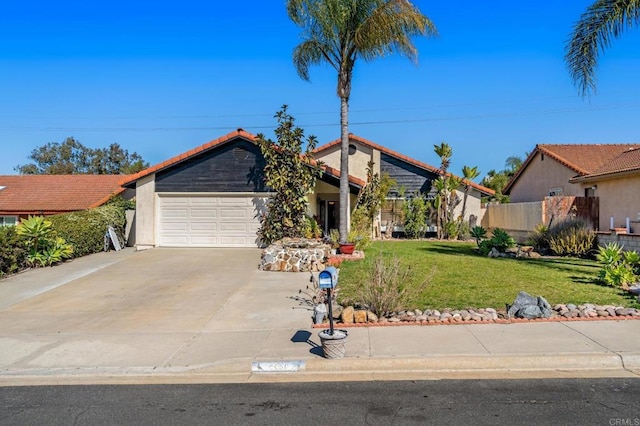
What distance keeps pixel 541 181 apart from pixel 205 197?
18.5 meters

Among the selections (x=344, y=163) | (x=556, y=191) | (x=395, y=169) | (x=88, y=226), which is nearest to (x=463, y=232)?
(x=395, y=169)

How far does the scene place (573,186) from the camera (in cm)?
2367

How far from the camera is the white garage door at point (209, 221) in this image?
768 inches

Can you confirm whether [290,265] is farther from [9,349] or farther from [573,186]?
[573,186]

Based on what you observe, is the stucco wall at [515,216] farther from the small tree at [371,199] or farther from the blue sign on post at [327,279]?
the blue sign on post at [327,279]

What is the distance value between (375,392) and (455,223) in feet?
67.2

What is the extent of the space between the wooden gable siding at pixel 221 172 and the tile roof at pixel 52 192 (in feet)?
20.8

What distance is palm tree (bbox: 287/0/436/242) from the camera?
599 inches

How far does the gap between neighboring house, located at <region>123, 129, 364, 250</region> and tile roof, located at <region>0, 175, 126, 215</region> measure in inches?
233

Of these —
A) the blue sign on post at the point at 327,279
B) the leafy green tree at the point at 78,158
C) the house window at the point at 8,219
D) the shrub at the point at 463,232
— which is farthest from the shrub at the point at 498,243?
the leafy green tree at the point at 78,158

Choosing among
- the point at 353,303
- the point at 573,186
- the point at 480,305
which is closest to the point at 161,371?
the point at 353,303

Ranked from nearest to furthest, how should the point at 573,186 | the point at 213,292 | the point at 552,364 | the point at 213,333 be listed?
the point at 552,364 < the point at 213,333 < the point at 213,292 < the point at 573,186

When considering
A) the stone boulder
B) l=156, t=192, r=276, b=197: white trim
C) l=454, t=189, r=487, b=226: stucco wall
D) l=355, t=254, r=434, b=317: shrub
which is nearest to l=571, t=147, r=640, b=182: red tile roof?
l=454, t=189, r=487, b=226: stucco wall

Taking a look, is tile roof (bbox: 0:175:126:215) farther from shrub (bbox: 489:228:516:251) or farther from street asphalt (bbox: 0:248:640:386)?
shrub (bbox: 489:228:516:251)
